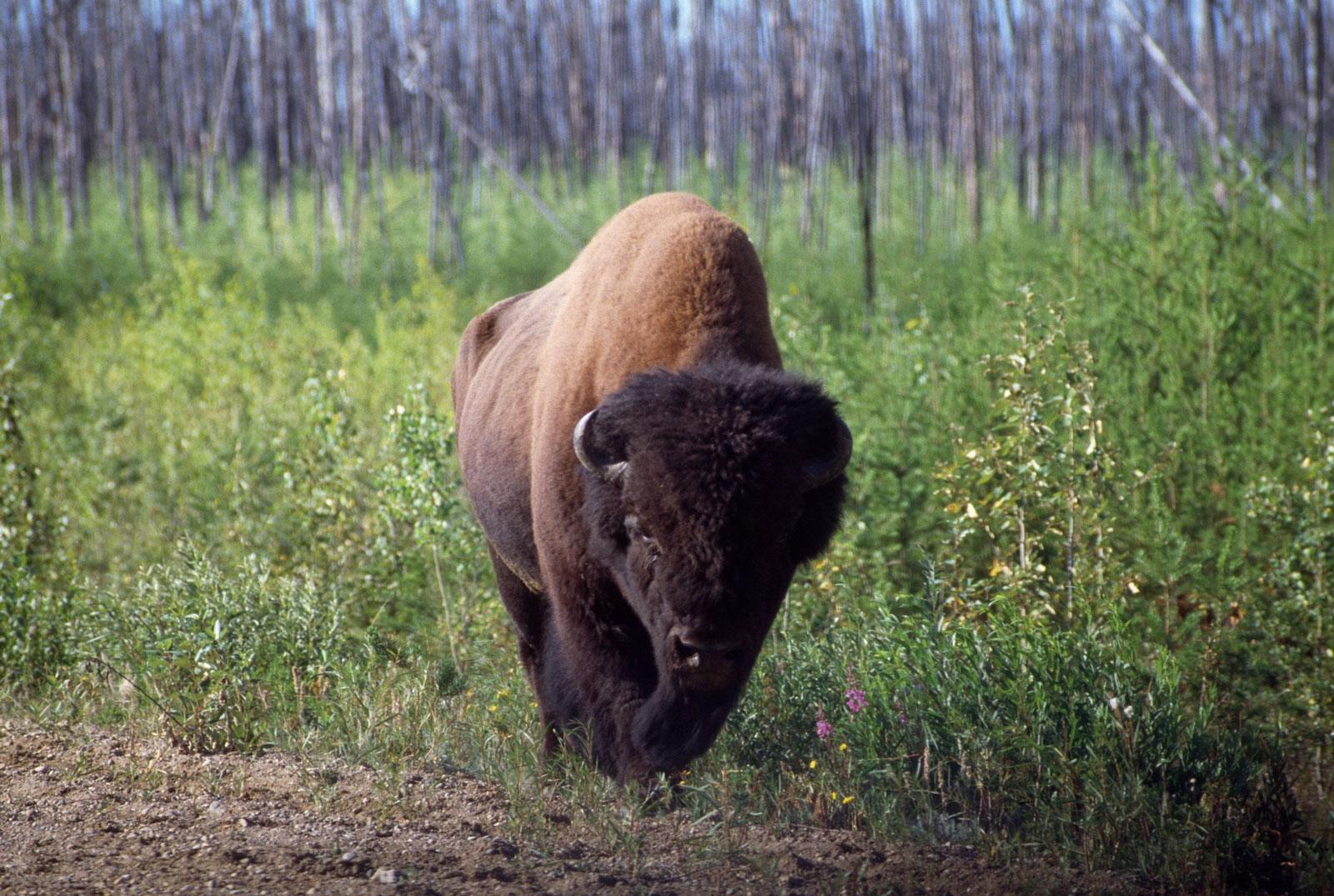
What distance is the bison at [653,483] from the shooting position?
10.8ft

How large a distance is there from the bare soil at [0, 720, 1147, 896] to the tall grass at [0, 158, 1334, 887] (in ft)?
0.47

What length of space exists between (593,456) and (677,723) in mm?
812

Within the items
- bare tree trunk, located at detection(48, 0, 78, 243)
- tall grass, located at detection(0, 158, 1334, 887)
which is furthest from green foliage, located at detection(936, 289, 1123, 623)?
bare tree trunk, located at detection(48, 0, 78, 243)

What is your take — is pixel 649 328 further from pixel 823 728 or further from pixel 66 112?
pixel 66 112

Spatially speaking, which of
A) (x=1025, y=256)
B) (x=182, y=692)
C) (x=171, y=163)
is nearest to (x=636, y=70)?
(x=171, y=163)

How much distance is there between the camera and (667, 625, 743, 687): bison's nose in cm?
326

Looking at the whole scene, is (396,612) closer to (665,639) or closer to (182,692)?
(182,692)

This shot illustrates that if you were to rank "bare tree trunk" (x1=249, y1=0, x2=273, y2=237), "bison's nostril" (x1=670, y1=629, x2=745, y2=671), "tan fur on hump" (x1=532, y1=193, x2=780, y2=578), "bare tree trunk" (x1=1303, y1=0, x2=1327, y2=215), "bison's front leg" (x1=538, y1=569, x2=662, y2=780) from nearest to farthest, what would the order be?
"bison's nostril" (x1=670, y1=629, x2=745, y2=671) → "bison's front leg" (x1=538, y1=569, x2=662, y2=780) → "tan fur on hump" (x1=532, y1=193, x2=780, y2=578) → "bare tree trunk" (x1=1303, y1=0, x2=1327, y2=215) → "bare tree trunk" (x1=249, y1=0, x2=273, y2=237)

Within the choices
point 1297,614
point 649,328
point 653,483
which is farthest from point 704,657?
point 1297,614

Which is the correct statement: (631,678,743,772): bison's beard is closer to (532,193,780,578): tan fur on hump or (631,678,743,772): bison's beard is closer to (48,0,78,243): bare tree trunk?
(532,193,780,578): tan fur on hump

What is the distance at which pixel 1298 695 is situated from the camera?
5.25m

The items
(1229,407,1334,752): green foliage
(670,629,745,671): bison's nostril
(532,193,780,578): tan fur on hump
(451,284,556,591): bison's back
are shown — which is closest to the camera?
(670,629,745,671): bison's nostril

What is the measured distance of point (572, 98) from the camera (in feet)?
82.1

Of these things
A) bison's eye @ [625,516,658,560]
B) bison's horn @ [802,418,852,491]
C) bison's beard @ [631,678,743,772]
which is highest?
bison's horn @ [802,418,852,491]
